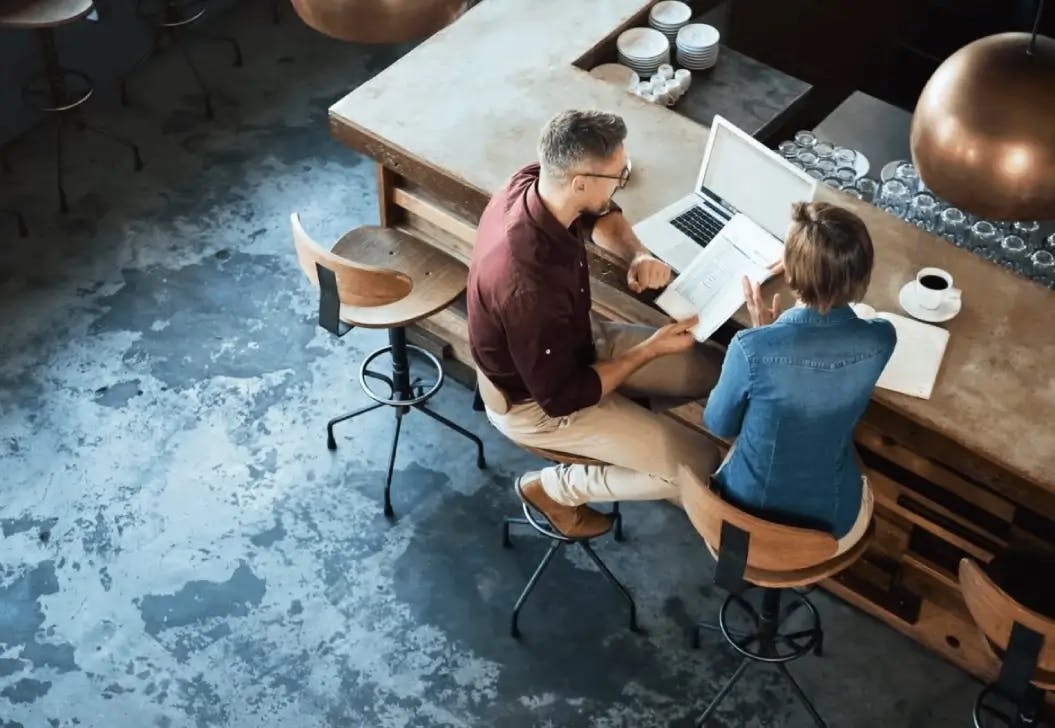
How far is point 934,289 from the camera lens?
11.7 feet

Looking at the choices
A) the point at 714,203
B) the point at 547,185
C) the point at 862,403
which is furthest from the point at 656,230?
the point at 862,403

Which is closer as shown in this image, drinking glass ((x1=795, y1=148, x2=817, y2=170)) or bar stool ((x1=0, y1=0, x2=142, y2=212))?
drinking glass ((x1=795, y1=148, x2=817, y2=170))

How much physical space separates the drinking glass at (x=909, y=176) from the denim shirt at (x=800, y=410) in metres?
1.11

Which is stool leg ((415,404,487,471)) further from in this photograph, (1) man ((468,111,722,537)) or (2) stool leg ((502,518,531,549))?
(1) man ((468,111,722,537))

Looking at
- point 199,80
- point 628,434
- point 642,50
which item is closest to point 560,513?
point 628,434

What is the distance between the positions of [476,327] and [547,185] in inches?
16.6

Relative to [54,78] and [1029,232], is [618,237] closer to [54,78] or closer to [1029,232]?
[1029,232]

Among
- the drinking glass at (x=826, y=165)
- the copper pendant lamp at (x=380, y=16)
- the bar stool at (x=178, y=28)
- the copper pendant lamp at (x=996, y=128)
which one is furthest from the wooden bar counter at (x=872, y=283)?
the bar stool at (x=178, y=28)

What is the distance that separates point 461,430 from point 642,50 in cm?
145

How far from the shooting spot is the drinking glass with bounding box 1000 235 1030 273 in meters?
3.90

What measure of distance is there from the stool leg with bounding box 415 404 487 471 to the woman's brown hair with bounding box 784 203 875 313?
1.70m

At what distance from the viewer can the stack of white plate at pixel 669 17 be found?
478cm

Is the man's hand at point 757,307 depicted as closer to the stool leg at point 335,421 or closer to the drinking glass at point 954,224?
the drinking glass at point 954,224

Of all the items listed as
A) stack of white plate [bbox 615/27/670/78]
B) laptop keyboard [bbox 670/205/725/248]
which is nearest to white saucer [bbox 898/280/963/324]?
laptop keyboard [bbox 670/205/725/248]
